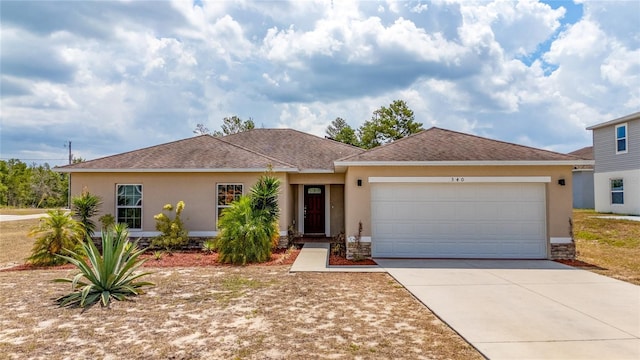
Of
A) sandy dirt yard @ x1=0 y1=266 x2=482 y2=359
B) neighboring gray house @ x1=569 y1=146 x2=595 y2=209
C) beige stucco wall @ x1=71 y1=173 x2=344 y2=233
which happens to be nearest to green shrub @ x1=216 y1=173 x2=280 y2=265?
beige stucco wall @ x1=71 y1=173 x2=344 y2=233

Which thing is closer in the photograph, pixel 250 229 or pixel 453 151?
pixel 250 229

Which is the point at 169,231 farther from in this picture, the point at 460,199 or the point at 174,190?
the point at 460,199

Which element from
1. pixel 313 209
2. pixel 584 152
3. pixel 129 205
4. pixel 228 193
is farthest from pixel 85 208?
pixel 584 152

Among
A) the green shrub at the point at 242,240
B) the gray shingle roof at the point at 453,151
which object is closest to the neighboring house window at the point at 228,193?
the green shrub at the point at 242,240

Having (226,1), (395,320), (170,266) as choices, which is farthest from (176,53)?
(395,320)

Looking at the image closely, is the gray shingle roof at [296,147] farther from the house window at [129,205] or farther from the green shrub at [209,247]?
the house window at [129,205]

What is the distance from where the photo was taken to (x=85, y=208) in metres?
12.8

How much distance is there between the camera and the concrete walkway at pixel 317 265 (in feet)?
32.2

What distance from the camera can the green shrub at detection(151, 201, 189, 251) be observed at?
12.8m

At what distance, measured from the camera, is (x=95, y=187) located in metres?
13.8

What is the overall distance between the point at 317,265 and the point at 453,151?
561 cm

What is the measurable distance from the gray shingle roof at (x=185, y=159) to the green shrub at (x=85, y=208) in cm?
122

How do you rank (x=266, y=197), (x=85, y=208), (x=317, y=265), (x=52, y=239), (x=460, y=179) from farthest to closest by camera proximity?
(x=85, y=208)
(x=266, y=197)
(x=460, y=179)
(x=52, y=239)
(x=317, y=265)

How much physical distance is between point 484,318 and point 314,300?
2911 millimetres
